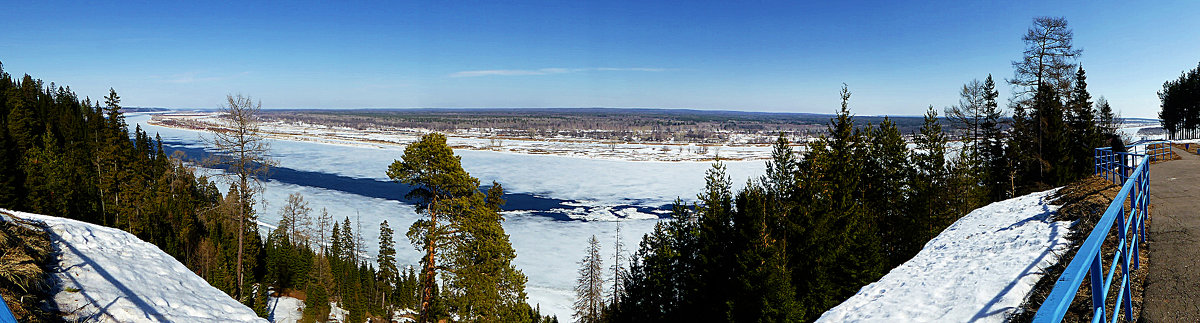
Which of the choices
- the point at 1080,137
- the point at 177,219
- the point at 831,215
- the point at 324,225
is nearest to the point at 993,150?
the point at 1080,137

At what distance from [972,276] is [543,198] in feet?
169

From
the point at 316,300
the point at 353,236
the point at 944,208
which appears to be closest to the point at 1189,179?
the point at 944,208

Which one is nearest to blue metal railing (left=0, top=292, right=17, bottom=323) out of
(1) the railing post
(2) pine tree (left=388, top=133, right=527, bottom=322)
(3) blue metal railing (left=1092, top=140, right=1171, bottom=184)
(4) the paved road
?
(1) the railing post

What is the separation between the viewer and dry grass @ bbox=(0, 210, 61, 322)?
694cm

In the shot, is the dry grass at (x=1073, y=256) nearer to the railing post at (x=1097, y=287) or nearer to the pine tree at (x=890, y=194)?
the railing post at (x=1097, y=287)

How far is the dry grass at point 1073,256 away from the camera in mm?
4195

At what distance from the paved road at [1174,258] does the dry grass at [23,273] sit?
1166 centimetres

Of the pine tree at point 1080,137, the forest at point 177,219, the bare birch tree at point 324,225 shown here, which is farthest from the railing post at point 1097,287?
the bare birch tree at point 324,225

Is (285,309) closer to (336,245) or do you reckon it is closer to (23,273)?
(336,245)

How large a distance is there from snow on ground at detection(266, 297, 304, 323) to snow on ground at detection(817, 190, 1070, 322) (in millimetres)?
34392

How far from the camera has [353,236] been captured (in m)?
43.2

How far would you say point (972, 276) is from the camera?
643 cm

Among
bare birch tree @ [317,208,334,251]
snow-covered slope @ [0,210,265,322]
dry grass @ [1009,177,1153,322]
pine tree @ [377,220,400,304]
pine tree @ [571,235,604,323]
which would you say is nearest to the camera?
dry grass @ [1009,177,1153,322]

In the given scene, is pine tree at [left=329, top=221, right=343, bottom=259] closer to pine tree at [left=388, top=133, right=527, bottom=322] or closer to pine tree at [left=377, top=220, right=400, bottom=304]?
pine tree at [left=377, top=220, right=400, bottom=304]
